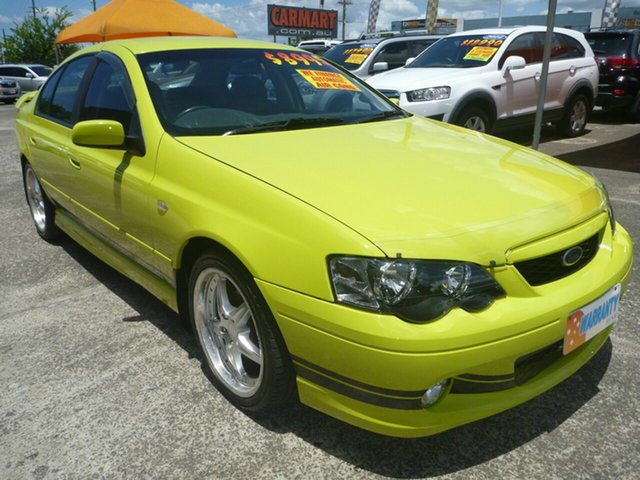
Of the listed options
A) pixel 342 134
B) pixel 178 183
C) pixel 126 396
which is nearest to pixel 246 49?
pixel 342 134

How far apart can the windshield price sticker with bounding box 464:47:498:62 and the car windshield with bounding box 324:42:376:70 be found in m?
2.40

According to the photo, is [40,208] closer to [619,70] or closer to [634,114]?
[619,70]

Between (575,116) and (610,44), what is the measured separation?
8.75 feet

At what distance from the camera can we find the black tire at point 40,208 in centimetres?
418

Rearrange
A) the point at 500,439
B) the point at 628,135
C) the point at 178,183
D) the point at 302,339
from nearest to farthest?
the point at 302,339, the point at 500,439, the point at 178,183, the point at 628,135

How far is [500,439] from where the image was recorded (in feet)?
6.86

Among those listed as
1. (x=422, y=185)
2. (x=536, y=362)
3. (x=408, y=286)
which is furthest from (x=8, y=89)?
(x=536, y=362)

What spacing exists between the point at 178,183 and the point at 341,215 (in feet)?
2.73

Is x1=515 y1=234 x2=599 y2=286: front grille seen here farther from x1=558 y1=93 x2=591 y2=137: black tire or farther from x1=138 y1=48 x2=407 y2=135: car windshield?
x1=558 y1=93 x2=591 y2=137: black tire

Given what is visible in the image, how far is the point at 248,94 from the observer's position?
9.55 ft

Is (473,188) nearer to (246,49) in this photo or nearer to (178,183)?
(178,183)

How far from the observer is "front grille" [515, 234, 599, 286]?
188cm

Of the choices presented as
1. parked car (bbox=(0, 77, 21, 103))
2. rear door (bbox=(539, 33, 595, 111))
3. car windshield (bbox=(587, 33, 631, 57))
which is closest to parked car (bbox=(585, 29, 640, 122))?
car windshield (bbox=(587, 33, 631, 57))

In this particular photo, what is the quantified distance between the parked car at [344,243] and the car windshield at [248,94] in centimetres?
1
